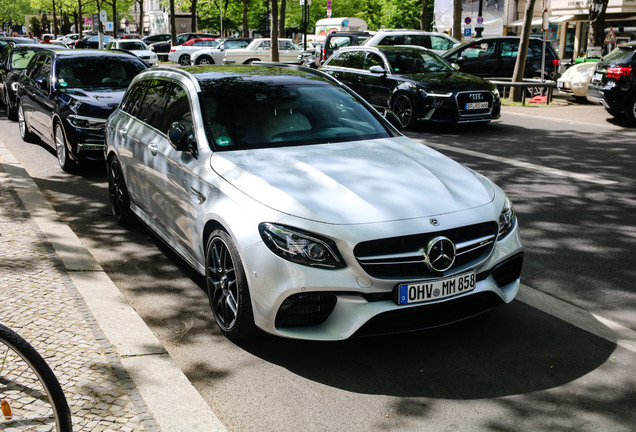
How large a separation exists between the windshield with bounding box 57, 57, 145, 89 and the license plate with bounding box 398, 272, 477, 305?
8314 millimetres

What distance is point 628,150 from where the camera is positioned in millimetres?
11766

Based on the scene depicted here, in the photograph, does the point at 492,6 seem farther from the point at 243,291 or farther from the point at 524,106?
the point at 243,291

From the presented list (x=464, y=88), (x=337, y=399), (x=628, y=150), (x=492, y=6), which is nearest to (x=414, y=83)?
(x=464, y=88)

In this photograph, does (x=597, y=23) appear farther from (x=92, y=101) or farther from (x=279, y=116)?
(x=279, y=116)

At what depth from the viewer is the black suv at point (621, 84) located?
14453 millimetres

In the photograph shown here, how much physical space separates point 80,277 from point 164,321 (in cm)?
98

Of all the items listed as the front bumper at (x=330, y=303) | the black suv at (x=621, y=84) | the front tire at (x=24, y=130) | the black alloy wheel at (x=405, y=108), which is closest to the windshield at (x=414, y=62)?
the black alloy wheel at (x=405, y=108)

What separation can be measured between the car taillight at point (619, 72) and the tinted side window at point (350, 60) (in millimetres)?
5058

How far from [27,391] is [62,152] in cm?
847

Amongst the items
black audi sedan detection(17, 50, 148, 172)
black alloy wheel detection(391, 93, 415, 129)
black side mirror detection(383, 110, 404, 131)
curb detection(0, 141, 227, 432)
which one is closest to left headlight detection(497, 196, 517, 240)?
black side mirror detection(383, 110, 404, 131)

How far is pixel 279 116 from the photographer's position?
577 cm

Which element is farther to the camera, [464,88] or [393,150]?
[464,88]

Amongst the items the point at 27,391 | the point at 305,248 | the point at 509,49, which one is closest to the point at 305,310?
the point at 305,248

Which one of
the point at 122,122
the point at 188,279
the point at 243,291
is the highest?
the point at 122,122
